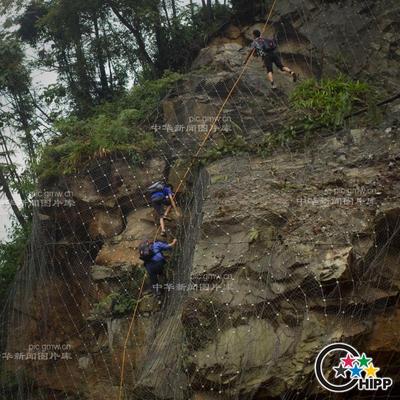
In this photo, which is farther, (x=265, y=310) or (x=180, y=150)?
(x=180, y=150)

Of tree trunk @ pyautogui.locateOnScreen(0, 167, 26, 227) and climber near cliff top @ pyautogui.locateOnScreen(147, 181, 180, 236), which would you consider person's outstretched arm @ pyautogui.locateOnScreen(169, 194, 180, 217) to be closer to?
climber near cliff top @ pyautogui.locateOnScreen(147, 181, 180, 236)

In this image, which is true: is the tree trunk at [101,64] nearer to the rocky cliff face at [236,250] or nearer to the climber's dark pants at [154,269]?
the rocky cliff face at [236,250]

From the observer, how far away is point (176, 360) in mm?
5055

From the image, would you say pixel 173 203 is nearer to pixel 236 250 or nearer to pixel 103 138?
pixel 236 250

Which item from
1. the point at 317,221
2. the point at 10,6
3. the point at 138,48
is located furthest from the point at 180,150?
the point at 10,6

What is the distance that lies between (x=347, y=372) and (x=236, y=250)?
155 cm

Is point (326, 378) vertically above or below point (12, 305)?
below

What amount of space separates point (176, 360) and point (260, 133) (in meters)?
3.36

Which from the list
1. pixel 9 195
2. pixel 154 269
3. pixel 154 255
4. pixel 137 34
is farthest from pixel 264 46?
pixel 9 195

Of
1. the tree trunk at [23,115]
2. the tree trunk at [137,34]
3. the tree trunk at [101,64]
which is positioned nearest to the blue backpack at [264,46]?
the tree trunk at [137,34]

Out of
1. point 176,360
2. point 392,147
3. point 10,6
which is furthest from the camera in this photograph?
point 10,6

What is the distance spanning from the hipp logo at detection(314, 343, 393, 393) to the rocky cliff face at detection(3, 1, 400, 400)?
9cm

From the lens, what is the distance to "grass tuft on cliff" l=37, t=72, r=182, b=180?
7.81m

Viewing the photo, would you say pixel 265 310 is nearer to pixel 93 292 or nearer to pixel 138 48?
pixel 93 292
